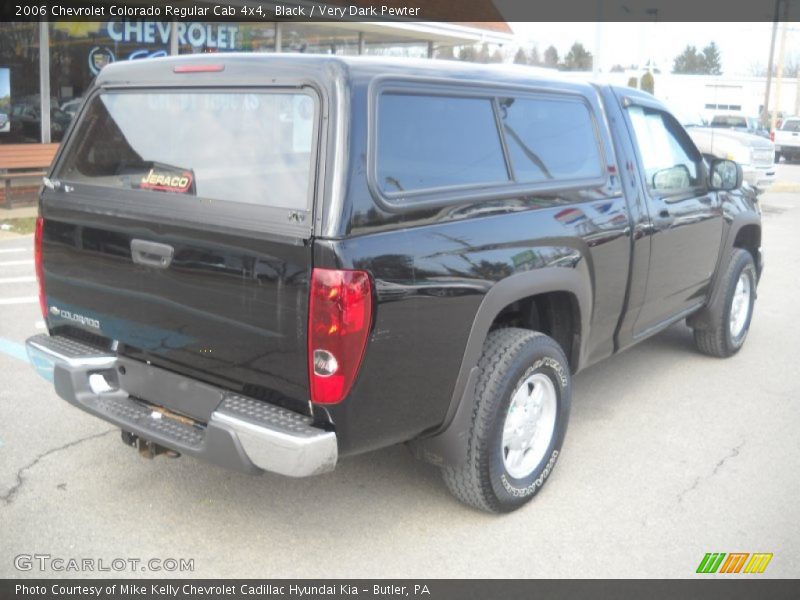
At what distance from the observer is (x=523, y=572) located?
3502 millimetres

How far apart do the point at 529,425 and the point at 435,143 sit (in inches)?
55.9

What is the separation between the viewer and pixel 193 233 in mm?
3307

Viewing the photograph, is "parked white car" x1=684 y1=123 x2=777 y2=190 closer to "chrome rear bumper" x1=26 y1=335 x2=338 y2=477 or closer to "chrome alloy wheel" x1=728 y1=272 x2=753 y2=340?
"chrome alloy wheel" x1=728 y1=272 x2=753 y2=340

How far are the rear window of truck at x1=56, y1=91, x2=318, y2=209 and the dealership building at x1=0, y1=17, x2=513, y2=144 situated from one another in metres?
11.2

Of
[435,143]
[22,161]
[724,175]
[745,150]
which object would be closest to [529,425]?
[435,143]

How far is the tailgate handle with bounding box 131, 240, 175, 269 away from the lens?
3393 millimetres

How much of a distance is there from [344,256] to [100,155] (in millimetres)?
1590

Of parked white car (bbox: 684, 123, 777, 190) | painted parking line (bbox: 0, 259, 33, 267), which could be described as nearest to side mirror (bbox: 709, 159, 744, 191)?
painted parking line (bbox: 0, 259, 33, 267)

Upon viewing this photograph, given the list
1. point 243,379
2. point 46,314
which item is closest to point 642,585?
point 243,379

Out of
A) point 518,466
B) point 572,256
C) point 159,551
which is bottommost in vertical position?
point 159,551

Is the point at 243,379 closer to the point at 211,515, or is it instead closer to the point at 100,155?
the point at 211,515

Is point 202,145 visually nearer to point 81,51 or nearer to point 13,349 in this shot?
point 13,349

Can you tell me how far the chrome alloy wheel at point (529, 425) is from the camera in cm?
395

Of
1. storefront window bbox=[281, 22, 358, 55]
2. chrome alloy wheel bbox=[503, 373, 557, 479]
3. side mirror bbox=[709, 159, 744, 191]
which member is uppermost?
storefront window bbox=[281, 22, 358, 55]
